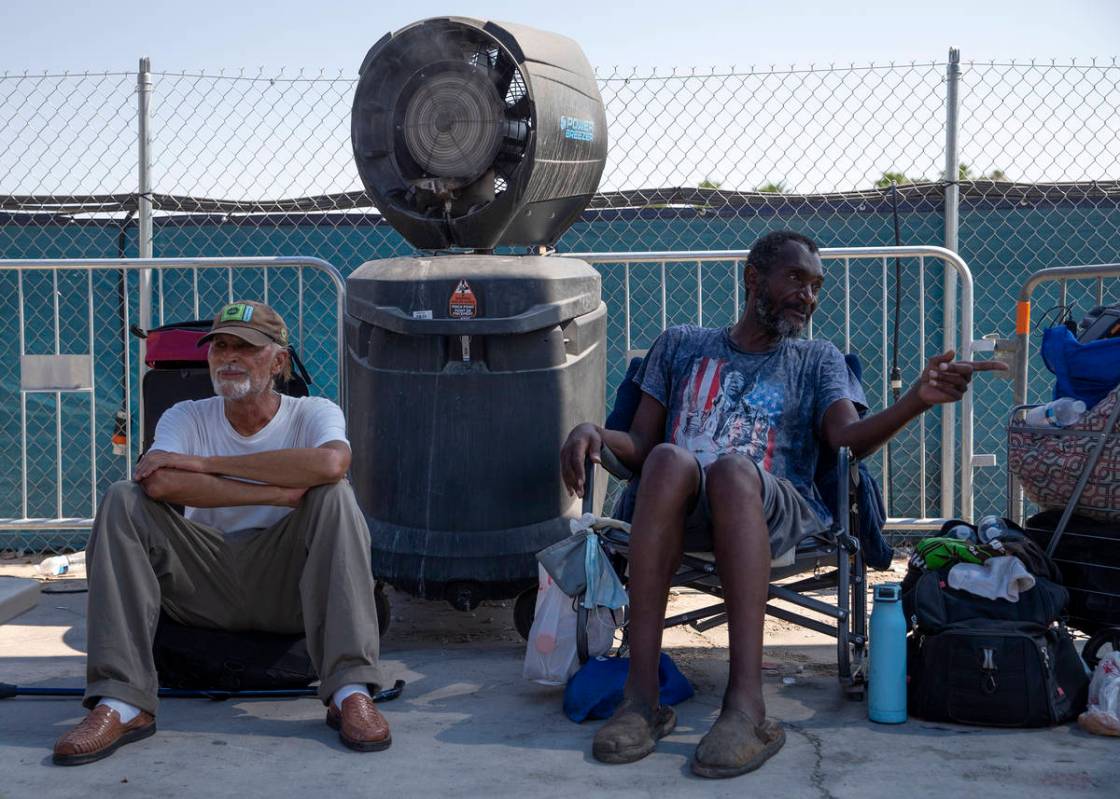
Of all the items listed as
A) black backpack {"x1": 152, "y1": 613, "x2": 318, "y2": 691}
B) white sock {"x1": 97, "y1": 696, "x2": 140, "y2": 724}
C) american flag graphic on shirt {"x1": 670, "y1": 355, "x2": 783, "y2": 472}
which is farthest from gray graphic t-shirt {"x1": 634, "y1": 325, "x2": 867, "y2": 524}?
white sock {"x1": 97, "y1": 696, "x2": 140, "y2": 724}

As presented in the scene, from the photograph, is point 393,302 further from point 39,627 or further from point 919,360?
point 919,360

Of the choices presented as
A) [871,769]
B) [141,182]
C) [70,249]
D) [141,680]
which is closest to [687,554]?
[871,769]

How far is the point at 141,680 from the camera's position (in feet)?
11.4

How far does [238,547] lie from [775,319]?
69.5 inches

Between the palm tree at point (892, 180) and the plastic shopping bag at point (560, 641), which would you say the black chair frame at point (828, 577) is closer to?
the plastic shopping bag at point (560, 641)

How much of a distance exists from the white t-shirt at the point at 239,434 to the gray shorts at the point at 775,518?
1.05 metres

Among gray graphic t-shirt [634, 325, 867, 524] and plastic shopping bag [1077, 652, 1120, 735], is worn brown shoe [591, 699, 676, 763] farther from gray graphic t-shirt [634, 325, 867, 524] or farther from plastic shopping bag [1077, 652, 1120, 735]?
plastic shopping bag [1077, 652, 1120, 735]

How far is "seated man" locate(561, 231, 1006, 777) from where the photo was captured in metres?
3.37

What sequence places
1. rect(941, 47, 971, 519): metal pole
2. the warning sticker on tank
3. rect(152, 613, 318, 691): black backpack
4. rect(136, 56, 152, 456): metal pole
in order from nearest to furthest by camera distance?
1. rect(152, 613, 318, 691): black backpack
2. the warning sticker on tank
3. rect(941, 47, 971, 519): metal pole
4. rect(136, 56, 152, 456): metal pole

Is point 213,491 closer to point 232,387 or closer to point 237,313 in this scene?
point 232,387

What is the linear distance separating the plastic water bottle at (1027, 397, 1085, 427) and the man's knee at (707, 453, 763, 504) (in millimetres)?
1081

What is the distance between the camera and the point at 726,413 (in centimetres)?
405

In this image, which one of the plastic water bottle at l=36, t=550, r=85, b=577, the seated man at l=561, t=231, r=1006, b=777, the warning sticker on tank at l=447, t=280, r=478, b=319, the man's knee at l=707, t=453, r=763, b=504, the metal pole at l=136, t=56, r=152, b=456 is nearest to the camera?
the seated man at l=561, t=231, r=1006, b=777

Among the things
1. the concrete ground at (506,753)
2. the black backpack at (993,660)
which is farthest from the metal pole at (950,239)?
the black backpack at (993,660)
